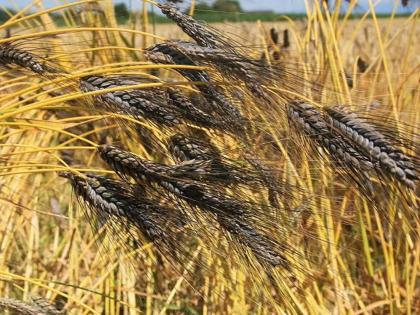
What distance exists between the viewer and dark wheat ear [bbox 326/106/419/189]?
3.01ft

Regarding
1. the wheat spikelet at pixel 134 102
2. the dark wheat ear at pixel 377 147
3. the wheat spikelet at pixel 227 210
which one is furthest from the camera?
the wheat spikelet at pixel 134 102

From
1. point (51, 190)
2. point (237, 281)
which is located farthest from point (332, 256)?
point (51, 190)

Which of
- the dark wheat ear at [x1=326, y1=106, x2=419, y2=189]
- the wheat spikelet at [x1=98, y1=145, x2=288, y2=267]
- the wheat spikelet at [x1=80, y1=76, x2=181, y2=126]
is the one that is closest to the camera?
the dark wheat ear at [x1=326, y1=106, x2=419, y2=189]

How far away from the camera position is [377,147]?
95 cm

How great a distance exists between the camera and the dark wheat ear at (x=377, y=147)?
917 mm

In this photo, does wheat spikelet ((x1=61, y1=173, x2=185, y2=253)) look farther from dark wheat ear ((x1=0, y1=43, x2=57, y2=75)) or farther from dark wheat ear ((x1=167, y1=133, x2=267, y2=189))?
dark wheat ear ((x1=0, y1=43, x2=57, y2=75))

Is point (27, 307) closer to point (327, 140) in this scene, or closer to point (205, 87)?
point (205, 87)

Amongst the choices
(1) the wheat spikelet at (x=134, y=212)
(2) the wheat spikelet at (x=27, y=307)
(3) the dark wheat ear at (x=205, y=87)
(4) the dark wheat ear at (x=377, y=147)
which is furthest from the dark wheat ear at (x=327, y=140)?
(2) the wheat spikelet at (x=27, y=307)

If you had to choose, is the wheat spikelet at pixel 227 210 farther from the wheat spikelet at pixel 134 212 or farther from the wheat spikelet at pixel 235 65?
the wheat spikelet at pixel 235 65

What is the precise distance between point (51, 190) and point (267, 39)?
100 cm

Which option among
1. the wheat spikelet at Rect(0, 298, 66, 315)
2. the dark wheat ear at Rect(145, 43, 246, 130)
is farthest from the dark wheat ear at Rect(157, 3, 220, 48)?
the wheat spikelet at Rect(0, 298, 66, 315)

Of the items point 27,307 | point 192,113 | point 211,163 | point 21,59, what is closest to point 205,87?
point 192,113

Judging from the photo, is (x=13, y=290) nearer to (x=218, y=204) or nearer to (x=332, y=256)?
(x=332, y=256)

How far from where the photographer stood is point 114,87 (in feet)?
3.72
